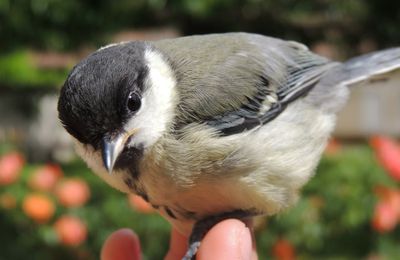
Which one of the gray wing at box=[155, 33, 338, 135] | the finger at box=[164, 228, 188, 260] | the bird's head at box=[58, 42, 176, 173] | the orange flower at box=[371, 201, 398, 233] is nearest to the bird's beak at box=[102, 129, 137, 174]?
the bird's head at box=[58, 42, 176, 173]

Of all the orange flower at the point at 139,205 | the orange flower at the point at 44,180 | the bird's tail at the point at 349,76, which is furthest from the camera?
the orange flower at the point at 44,180

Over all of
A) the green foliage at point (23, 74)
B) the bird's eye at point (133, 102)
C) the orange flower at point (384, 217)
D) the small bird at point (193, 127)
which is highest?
the bird's eye at point (133, 102)

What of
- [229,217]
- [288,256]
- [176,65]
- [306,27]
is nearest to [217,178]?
[229,217]

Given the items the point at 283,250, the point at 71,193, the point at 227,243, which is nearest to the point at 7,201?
the point at 71,193

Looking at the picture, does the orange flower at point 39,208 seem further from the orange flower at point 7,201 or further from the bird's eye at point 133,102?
the bird's eye at point 133,102

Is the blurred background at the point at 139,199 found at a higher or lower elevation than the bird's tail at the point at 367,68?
lower

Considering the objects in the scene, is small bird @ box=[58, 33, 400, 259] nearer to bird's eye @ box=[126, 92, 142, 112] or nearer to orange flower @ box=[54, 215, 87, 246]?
bird's eye @ box=[126, 92, 142, 112]

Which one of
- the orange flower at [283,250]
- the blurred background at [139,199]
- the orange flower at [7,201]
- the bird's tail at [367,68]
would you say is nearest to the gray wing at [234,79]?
the bird's tail at [367,68]
